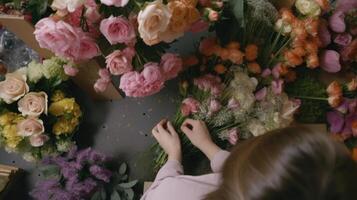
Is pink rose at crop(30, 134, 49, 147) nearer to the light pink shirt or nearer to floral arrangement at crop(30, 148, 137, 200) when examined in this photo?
floral arrangement at crop(30, 148, 137, 200)

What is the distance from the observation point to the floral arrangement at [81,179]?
3.52ft

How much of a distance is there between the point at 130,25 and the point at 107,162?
446 mm

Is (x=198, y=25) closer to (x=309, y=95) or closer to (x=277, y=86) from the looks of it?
(x=277, y=86)

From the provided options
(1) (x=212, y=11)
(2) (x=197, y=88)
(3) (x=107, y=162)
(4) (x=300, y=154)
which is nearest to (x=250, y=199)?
(4) (x=300, y=154)

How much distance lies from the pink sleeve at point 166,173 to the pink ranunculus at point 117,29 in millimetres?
337

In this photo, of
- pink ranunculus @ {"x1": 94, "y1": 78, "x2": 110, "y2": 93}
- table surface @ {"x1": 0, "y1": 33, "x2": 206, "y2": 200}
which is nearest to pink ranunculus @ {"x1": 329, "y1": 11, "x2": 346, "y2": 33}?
table surface @ {"x1": 0, "y1": 33, "x2": 206, "y2": 200}

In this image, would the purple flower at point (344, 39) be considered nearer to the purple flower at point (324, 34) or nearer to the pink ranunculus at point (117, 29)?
the purple flower at point (324, 34)

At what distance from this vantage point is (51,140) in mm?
1133

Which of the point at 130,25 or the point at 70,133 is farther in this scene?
the point at 70,133

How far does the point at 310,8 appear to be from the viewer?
1.05m

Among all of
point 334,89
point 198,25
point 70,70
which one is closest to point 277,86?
point 334,89

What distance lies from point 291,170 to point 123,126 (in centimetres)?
72

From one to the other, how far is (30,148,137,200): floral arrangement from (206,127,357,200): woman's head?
1.77 feet

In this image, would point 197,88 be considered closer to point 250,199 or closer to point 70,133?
point 70,133
